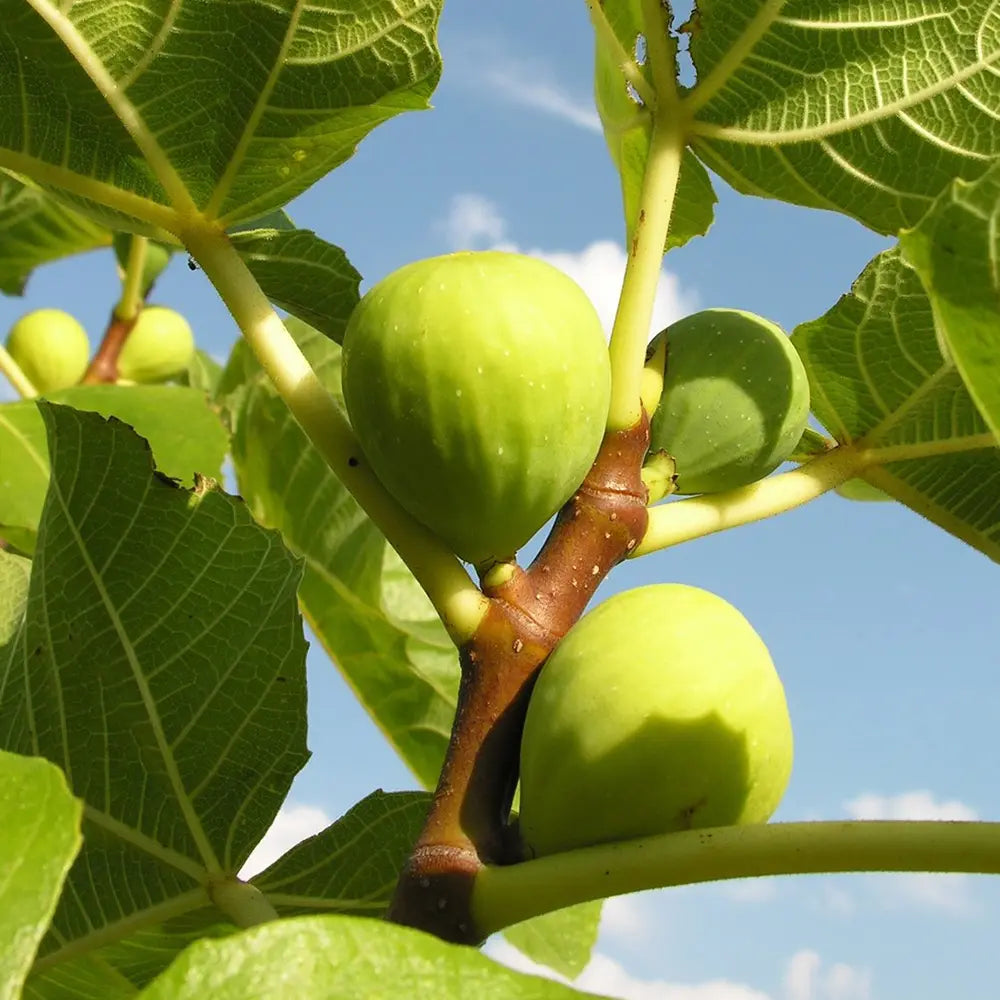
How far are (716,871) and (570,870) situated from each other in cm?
10

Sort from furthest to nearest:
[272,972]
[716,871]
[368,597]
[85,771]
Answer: [368,597] < [85,771] < [716,871] < [272,972]

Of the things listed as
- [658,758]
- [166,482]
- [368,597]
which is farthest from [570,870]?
[368,597]

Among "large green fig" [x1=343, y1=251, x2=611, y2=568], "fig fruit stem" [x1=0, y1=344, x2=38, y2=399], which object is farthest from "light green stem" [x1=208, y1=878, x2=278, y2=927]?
"fig fruit stem" [x1=0, y1=344, x2=38, y2=399]

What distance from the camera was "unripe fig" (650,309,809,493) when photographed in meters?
1.21

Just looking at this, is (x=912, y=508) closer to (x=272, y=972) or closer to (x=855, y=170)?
(x=855, y=170)

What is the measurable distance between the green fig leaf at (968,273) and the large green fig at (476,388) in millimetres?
330

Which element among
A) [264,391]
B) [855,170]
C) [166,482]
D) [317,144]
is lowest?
[166,482]

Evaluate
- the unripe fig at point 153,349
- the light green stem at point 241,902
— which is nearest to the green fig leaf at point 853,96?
the light green stem at point 241,902

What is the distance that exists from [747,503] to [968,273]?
1.80 ft

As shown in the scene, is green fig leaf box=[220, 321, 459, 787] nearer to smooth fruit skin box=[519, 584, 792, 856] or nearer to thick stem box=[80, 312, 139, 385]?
thick stem box=[80, 312, 139, 385]

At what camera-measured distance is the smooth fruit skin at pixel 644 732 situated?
3.09ft

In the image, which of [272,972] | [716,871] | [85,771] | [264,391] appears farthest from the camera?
[264,391]

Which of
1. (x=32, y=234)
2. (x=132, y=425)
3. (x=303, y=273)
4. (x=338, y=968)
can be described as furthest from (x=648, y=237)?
(x=32, y=234)

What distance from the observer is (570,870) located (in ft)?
2.98
